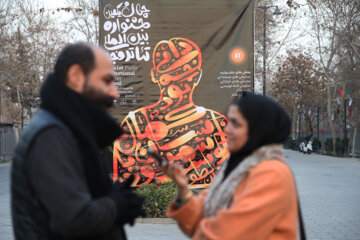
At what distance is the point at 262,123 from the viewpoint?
94.6 inches

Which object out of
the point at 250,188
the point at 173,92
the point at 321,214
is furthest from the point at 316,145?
the point at 250,188

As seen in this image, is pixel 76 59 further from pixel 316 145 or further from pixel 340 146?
pixel 316 145

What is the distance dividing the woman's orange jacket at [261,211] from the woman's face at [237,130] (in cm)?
18

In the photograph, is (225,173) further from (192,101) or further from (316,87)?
(316,87)

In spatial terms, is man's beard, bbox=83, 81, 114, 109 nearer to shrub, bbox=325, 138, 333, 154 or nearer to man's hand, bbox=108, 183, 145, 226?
man's hand, bbox=108, 183, 145, 226

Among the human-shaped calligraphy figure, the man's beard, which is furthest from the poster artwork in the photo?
the man's beard

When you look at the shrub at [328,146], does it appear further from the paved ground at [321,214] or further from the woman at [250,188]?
the woman at [250,188]

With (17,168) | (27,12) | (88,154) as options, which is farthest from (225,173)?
(27,12)

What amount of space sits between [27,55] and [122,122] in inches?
832

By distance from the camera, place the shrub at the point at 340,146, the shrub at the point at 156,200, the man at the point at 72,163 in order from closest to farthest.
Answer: the man at the point at 72,163 < the shrub at the point at 156,200 < the shrub at the point at 340,146

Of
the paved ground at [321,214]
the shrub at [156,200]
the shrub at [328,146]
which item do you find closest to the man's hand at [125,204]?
the paved ground at [321,214]

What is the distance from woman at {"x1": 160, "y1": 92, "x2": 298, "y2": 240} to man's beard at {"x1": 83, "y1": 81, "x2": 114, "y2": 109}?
1.46 ft

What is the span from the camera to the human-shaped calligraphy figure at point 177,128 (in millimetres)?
9016

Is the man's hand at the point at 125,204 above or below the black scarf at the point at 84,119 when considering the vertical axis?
below
